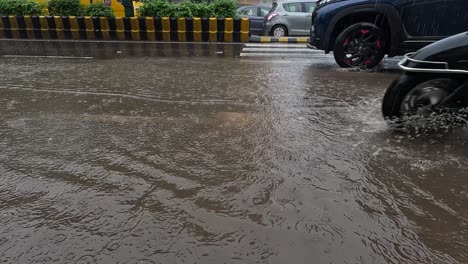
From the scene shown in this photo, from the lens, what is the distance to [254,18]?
14.4 m

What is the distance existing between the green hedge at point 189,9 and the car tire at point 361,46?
21.1 ft

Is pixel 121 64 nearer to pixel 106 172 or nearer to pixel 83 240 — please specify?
pixel 106 172

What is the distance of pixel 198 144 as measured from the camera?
408 cm

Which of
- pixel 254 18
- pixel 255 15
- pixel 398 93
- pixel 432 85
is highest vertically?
pixel 255 15

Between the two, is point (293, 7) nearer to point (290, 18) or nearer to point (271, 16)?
point (290, 18)

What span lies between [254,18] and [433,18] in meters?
8.31

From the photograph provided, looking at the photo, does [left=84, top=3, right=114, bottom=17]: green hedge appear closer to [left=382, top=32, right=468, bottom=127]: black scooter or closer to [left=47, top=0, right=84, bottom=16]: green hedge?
[left=47, top=0, right=84, bottom=16]: green hedge

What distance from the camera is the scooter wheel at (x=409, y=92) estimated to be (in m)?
4.00

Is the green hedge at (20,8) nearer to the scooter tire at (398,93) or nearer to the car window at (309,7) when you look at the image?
the car window at (309,7)

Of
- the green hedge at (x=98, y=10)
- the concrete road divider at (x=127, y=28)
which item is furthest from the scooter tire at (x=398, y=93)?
the green hedge at (x=98, y=10)

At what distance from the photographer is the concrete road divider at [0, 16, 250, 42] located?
42.0 ft

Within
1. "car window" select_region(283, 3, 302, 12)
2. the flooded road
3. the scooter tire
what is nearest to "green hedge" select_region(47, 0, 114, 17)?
"car window" select_region(283, 3, 302, 12)

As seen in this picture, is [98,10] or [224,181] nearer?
[224,181]

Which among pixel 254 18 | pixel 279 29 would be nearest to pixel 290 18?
pixel 279 29
